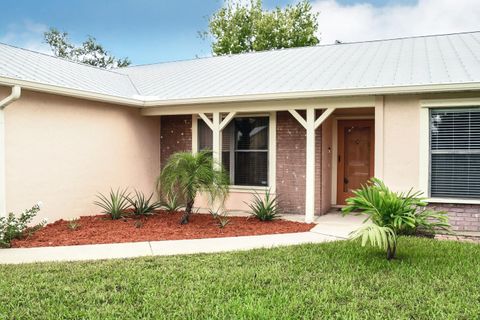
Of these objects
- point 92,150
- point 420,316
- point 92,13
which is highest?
point 92,13

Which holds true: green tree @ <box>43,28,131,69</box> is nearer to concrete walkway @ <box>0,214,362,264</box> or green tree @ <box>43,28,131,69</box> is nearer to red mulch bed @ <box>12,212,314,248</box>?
red mulch bed @ <box>12,212,314,248</box>

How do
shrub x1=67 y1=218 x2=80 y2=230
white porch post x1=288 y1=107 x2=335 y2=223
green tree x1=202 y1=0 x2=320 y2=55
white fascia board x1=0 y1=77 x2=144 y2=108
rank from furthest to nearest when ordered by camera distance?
green tree x1=202 y1=0 x2=320 y2=55, white porch post x1=288 y1=107 x2=335 y2=223, shrub x1=67 y1=218 x2=80 y2=230, white fascia board x1=0 y1=77 x2=144 y2=108

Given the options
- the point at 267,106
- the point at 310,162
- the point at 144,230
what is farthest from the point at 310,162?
the point at 144,230

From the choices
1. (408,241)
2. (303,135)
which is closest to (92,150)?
(303,135)

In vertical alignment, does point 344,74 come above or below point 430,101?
above

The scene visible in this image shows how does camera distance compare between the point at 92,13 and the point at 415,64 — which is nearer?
the point at 415,64

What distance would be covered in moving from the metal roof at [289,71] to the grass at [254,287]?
3816 millimetres

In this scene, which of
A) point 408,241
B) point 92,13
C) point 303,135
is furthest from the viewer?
point 92,13

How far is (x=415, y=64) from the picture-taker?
9.60 meters

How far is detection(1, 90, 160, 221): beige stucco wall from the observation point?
7.95 metres

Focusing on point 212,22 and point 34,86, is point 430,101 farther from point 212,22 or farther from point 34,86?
point 212,22

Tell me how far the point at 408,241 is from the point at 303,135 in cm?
393

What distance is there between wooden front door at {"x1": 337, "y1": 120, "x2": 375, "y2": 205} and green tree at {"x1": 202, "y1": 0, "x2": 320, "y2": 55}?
19.1 m

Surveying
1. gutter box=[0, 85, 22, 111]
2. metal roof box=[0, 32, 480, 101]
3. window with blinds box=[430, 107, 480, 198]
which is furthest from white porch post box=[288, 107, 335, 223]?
gutter box=[0, 85, 22, 111]
